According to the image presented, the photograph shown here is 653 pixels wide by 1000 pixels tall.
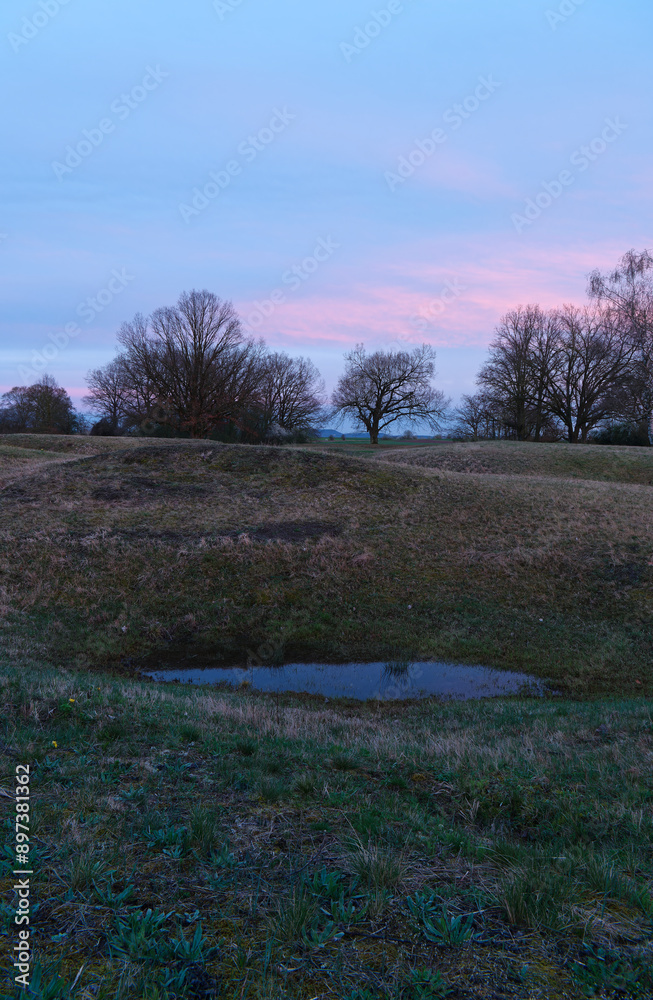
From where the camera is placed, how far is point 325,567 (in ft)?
55.3

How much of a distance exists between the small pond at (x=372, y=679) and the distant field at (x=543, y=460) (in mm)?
22621

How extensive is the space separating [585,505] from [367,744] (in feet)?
62.1

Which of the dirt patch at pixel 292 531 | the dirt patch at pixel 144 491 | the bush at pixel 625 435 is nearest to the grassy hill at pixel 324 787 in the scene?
the dirt patch at pixel 292 531

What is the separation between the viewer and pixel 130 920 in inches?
118

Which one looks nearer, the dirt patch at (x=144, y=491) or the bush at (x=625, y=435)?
the dirt patch at (x=144, y=491)

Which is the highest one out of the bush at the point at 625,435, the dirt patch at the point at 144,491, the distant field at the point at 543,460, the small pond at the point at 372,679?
the bush at the point at 625,435

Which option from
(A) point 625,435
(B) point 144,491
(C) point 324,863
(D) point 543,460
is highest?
(A) point 625,435

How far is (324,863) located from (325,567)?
43.3ft

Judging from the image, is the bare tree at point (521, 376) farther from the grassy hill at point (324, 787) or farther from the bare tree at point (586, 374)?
the grassy hill at point (324, 787)

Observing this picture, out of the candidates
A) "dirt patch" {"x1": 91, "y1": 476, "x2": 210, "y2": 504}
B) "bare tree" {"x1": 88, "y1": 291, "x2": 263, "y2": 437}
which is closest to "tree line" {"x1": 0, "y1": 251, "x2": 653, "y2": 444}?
"bare tree" {"x1": 88, "y1": 291, "x2": 263, "y2": 437}

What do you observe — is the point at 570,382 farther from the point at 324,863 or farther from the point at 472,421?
the point at 324,863

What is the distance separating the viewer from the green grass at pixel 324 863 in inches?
108

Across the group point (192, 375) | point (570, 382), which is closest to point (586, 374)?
point (570, 382)

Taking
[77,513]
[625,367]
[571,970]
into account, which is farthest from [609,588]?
[625,367]
